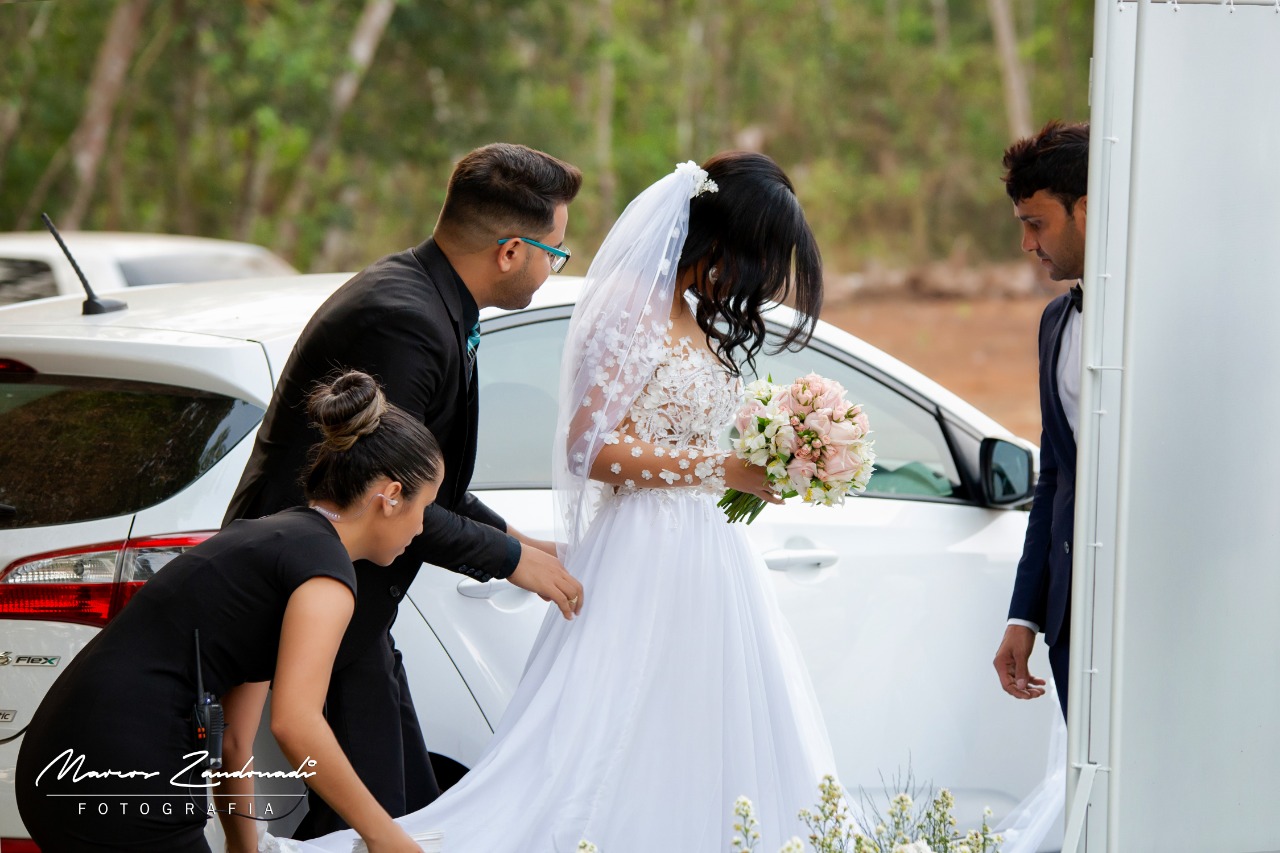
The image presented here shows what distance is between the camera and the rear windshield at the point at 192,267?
375 inches

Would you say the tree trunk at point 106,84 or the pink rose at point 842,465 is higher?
the tree trunk at point 106,84

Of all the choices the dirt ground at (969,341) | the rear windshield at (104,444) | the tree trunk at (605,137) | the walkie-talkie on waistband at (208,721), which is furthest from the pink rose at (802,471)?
the tree trunk at (605,137)

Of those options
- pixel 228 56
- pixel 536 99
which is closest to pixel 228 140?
pixel 536 99

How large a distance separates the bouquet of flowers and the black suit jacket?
576 millimetres

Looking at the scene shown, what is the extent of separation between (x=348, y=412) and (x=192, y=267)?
8.22m

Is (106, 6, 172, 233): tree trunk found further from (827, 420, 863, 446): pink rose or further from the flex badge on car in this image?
(827, 420, 863, 446): pink rose

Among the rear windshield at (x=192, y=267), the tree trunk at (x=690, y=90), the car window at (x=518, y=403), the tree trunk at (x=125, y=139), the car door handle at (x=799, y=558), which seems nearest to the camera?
the car window at (x=518, y=403)

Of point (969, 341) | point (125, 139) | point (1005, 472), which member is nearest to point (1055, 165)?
point (1005, 472)

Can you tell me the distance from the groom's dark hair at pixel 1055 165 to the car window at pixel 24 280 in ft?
25.2

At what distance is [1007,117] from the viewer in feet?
81.6

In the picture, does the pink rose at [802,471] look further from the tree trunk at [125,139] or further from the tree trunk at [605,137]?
the tree trunk at [605,137]

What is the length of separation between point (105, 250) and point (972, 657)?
25.2 ft

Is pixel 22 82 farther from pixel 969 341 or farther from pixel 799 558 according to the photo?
pixel 799 558

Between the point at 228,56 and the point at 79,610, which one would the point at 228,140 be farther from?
the point at 79,610
